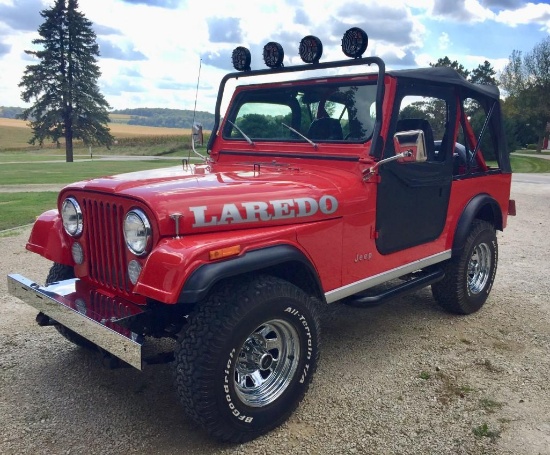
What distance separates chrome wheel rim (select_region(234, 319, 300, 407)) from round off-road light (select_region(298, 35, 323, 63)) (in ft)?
7.05

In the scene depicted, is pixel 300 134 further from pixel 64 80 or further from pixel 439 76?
pixel 64 80

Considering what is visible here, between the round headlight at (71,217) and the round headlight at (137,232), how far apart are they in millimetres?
594

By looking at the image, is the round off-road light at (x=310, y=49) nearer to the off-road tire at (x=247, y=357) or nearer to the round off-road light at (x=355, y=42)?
the round off-road light at (x=355, y=42)

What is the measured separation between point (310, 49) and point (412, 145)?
3.83 ft

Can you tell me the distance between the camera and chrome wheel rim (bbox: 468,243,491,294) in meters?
5.20

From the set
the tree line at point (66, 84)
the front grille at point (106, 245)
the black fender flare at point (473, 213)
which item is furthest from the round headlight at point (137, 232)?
the tree line at point (66, 84)

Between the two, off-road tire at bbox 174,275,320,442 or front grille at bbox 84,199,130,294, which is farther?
front grille at bbox 84,199,130,294

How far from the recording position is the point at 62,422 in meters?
3.26

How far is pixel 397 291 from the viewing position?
4.17m

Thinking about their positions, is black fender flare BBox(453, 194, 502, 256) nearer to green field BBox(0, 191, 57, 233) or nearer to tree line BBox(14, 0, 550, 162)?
green field BBox(0, 191, 57, 233)

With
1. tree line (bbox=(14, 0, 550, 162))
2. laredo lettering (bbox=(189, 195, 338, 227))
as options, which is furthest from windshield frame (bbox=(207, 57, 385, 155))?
tree line (bbox=(14, 0, 550, 162))

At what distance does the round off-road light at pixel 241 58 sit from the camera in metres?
4.71

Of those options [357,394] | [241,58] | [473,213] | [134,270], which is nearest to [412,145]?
[473,213]

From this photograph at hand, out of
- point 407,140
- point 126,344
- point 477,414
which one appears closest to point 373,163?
point 407,140
